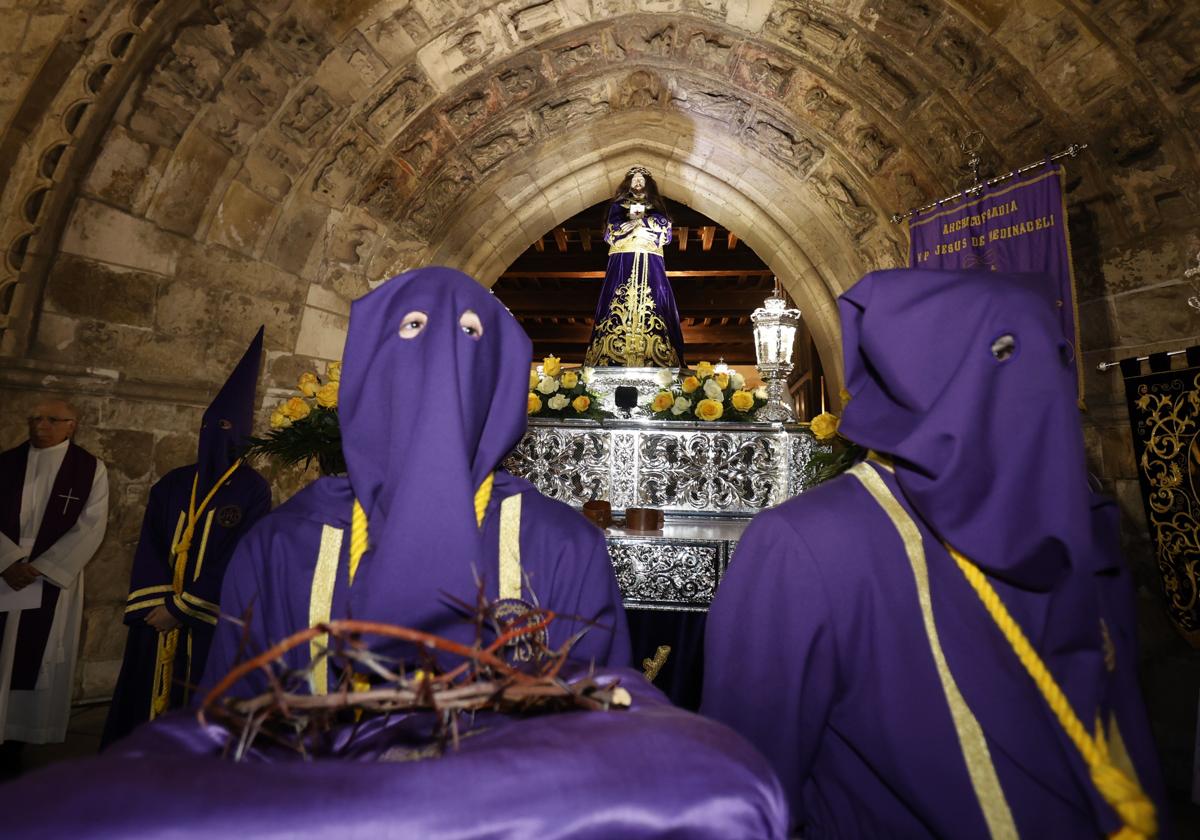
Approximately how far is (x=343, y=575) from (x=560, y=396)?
9.18ft

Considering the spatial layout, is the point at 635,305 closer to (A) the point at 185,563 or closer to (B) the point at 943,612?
(A) the point at 185,563

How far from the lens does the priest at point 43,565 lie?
12.3ft

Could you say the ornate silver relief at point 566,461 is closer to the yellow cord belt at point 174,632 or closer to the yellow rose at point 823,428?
the yellow rose at point 823,428

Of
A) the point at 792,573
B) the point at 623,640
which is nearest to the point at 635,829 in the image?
the point at 792,573

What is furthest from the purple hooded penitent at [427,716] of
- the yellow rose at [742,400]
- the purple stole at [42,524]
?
the purple stole at [42,524]

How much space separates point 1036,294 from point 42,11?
5.37 metres

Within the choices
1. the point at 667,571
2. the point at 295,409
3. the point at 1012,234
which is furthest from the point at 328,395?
the point at 1012,234

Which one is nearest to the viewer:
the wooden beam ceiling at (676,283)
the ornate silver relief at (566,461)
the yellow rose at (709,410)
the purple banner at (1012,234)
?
the yellow rose at (709,410)

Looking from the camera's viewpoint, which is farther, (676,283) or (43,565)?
(676,283)

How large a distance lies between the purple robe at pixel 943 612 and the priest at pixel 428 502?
1.22ft

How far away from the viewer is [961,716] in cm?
110

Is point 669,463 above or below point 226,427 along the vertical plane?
below

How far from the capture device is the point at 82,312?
4797 mm

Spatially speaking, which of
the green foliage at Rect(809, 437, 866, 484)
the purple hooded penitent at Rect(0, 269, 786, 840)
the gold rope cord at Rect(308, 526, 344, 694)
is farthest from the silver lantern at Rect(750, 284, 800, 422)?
the gold rope cord at Rect(308, 526, 344, 694)
